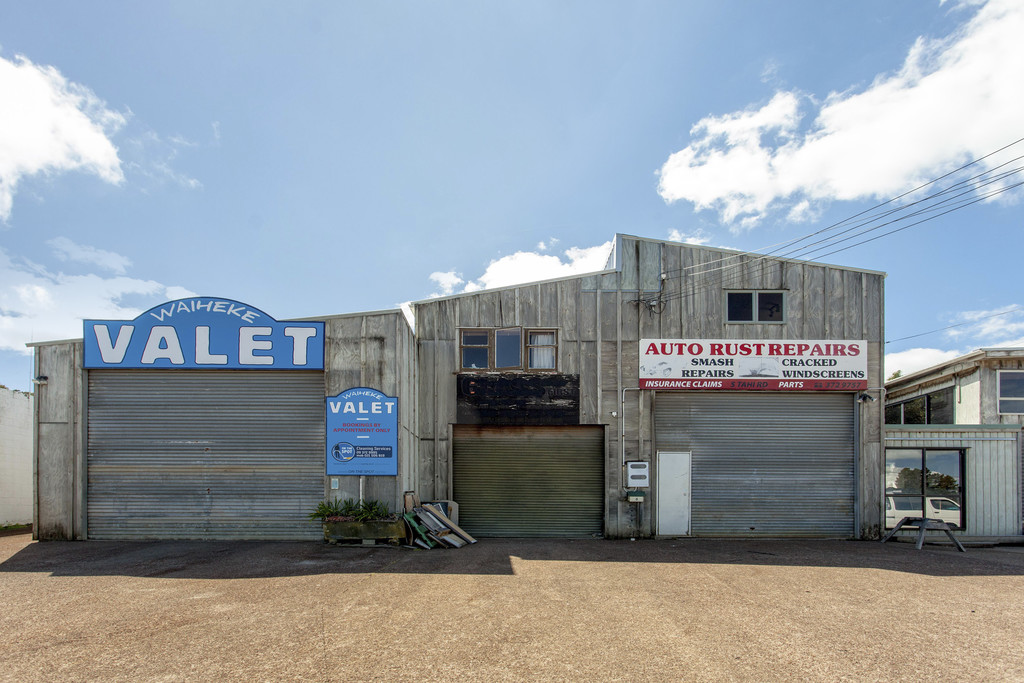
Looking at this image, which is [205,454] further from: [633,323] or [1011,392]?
[1011,392]

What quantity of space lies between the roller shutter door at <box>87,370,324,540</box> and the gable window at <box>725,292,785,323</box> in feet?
33.7

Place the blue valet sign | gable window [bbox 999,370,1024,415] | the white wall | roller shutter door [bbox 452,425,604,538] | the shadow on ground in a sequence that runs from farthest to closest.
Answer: the white wall < gable window [bbox 999,370,1024,415] < roller shutter door [bbox 452,425,604,538] < the blue valet sign < the shadow on ground

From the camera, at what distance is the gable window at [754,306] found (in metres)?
14.2

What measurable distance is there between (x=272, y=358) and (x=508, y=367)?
555 centimetres

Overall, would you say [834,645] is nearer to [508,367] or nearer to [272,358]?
[508,367]

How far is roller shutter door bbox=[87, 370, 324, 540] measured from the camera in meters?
11.8

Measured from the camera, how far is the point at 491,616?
21.8 feet

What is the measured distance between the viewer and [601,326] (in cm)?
1412

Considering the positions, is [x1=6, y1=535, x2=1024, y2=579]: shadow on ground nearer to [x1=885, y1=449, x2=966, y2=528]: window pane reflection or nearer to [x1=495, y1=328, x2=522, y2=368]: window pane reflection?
[x1=885, y1=449, x2=966, y2=528]: window pane reflection

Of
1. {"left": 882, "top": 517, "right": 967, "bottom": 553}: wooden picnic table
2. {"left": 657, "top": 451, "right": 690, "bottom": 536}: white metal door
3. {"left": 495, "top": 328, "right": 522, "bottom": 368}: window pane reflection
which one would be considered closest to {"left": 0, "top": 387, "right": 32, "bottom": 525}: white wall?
{"left": 495, "top": 328, "right": 522, "bottom": 368}: window pane reflection

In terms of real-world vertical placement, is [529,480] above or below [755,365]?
below

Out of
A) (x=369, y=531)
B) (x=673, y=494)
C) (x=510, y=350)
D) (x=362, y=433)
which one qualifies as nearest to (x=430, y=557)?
(x=369, y=531)

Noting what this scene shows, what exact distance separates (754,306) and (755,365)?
1.55 meters

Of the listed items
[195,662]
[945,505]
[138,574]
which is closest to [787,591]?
[195,662]
